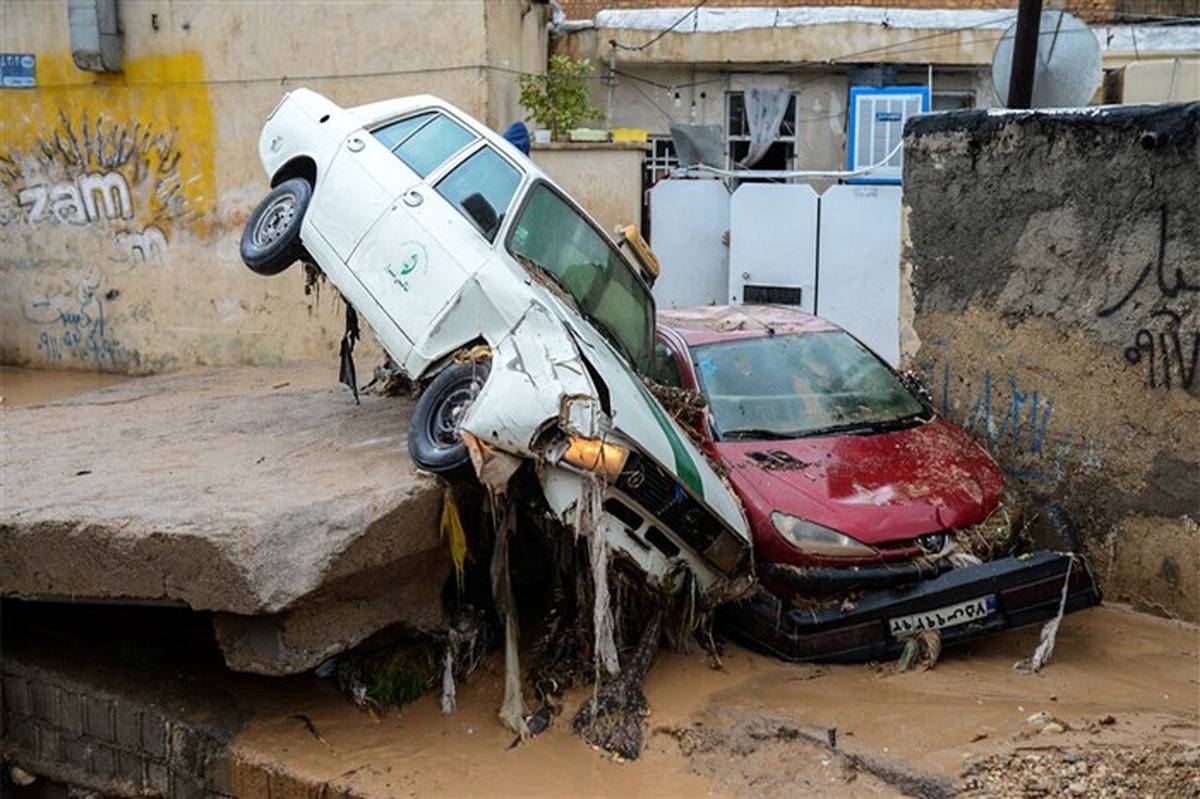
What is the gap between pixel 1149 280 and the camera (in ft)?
22.6

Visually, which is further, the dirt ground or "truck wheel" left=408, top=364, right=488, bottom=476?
"truck wheel" left=408, top=364, right=488, bottom=476

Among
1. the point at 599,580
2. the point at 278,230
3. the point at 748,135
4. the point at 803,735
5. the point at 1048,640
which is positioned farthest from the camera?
the point at 748,135

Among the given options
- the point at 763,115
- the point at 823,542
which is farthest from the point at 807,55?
the point at 823,542

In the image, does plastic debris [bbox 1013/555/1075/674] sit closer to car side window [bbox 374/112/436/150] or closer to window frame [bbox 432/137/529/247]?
window frame [bbox 432/137/529/247]

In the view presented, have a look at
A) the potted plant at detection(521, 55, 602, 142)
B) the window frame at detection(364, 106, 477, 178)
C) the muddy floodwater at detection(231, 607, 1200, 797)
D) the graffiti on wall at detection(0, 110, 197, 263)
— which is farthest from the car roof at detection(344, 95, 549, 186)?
the graffiti on wall at detection(0, 110, 197, 263)

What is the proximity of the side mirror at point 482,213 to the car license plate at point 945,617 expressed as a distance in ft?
9.07

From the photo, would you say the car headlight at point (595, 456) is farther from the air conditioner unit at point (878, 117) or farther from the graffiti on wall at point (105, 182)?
the air conditioner unit at point (878, 117)

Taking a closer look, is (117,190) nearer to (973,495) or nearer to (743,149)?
(743,149)

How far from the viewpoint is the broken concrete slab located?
495cm

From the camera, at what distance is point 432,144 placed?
738 cm

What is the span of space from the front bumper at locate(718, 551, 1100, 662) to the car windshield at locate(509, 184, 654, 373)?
5.46 ft

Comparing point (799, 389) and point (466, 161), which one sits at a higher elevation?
point (466, 161)

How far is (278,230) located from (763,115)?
1041cm

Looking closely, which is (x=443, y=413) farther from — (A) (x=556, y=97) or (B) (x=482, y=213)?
(A) (x=556, y=97)
